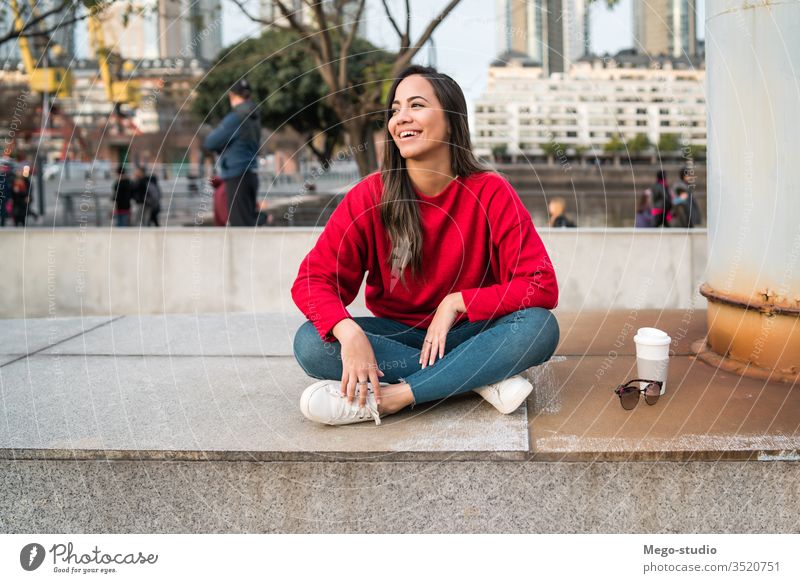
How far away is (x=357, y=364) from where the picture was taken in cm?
276

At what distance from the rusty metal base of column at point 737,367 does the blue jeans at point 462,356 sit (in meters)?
0.90

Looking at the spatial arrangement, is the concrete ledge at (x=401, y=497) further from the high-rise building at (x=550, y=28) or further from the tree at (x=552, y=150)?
the high-rise building at (x=550, y=28)

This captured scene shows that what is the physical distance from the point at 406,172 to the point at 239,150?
4442 mm

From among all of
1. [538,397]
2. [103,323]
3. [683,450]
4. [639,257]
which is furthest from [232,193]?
[683,450]

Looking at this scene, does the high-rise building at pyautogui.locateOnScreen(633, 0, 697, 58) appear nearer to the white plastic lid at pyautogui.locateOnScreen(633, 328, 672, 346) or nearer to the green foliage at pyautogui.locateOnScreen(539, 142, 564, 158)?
the green foliage at pyautogui.locateOnScreen(539, 142, 564, 158)

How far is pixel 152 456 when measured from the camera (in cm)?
263

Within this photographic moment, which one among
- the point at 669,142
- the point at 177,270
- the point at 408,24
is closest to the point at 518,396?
the point at 177,270

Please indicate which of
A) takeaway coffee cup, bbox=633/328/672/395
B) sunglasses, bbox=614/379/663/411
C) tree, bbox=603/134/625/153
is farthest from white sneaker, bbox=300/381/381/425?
tree, bbox=603/134/625/153

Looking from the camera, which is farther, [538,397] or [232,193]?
[232,193]

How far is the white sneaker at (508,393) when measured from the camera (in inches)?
114

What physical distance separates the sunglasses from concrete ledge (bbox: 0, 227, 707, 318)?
2984 millimetres

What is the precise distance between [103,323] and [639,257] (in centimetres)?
348

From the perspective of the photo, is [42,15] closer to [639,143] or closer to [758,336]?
[758,336]
